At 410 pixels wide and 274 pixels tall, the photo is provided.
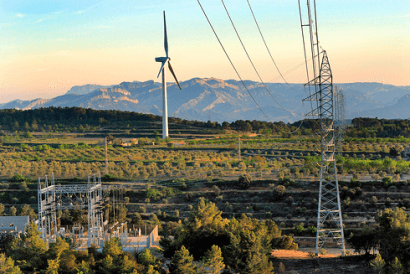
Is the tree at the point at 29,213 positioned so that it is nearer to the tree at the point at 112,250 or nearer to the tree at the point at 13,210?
the tree at the point at 13,210

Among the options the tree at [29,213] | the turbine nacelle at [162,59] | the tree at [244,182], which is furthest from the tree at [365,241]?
the turbine nacelle at [162,59]

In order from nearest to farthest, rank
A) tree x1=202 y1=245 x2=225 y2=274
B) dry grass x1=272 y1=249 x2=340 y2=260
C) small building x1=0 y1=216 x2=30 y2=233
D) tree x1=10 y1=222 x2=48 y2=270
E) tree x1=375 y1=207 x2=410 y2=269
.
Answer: tree x1=202 y1=245 x2=225 y2=274 < tree x1=10 y1=222 x2=48 y2=270 < tree x1=375 y1=207 x2=410 y2=269 < dry grass x1=272 y1=249 x2=340 y2=260 < small building x1=0 y1=216 x2=30 y2=233

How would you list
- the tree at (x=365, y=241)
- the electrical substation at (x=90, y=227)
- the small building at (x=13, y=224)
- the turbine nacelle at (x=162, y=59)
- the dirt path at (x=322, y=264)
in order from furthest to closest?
the turbine nacelle at (x=162, y=59), the small building at (x=13, y=224), the electrical substation at (x=90, y=227), the tree at (x=365, y=241), the dirt path at (x=322, y=264)

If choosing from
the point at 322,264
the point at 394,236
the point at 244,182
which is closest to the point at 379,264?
the point at 394,236

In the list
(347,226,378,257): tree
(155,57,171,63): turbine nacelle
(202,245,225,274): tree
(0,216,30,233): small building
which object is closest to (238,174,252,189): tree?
(347,226,378,257): tree

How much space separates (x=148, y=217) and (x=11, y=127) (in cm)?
6625

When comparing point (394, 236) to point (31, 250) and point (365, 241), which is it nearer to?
point (365, 241)

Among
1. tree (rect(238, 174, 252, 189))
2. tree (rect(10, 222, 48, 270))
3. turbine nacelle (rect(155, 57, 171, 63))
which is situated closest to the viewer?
tree (rect(10, 222, 48, 270))

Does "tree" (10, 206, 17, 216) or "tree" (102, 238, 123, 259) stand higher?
"tree" (102, 238, 123, 259)

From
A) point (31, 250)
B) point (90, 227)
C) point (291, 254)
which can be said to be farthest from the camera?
point (90, 227)

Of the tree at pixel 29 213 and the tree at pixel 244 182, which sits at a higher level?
the tree at pixel 244 182

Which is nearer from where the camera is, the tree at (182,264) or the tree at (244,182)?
the tree at (182,264)

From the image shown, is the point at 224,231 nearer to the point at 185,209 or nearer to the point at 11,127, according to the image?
the point at 185,209

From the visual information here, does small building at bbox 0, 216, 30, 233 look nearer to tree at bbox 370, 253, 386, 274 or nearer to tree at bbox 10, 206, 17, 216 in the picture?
tree at bbox 10, 206, 17, 216
